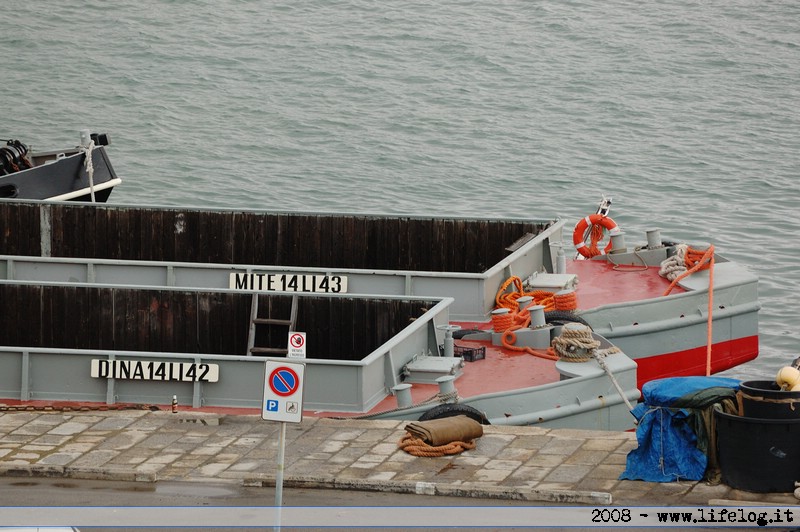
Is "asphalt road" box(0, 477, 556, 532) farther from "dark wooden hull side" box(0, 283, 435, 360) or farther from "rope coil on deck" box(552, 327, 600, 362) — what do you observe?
"dark wooden hull side" box(0, 283, 435, 360)

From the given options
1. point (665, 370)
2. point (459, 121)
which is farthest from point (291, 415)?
point (459, 121)

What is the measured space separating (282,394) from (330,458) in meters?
2.55

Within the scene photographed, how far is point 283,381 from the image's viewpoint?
10867mm

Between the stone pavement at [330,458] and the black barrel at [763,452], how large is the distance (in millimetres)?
134

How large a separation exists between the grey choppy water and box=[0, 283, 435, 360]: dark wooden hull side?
557 inches

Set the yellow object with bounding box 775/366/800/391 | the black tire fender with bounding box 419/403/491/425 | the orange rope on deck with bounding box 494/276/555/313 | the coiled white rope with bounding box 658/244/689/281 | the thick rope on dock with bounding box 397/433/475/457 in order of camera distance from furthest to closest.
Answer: the coiled white rope with bounding box 658/244/689/281
the orange rope on deck with bounding box 494/276/555/313
the black tire fender with bounding box 419/403/491/425
the thick rope on dock with bounding box 397/433/475/457
the yellow object with bounding box 775/366/800/391

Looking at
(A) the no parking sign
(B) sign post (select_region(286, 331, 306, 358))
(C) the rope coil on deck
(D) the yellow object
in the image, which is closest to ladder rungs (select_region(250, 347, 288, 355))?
(C) the rope coil on deck

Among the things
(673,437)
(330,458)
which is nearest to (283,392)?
(330,458)

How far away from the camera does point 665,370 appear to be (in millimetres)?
20828

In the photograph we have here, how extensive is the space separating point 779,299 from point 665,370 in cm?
1132

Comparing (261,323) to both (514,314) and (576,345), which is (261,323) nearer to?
(514,314)

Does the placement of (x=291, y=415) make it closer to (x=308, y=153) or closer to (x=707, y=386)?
(x=707, y=386)

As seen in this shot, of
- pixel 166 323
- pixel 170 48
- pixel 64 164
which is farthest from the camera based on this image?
pixel 170 48

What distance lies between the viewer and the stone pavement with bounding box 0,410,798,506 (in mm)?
12234
